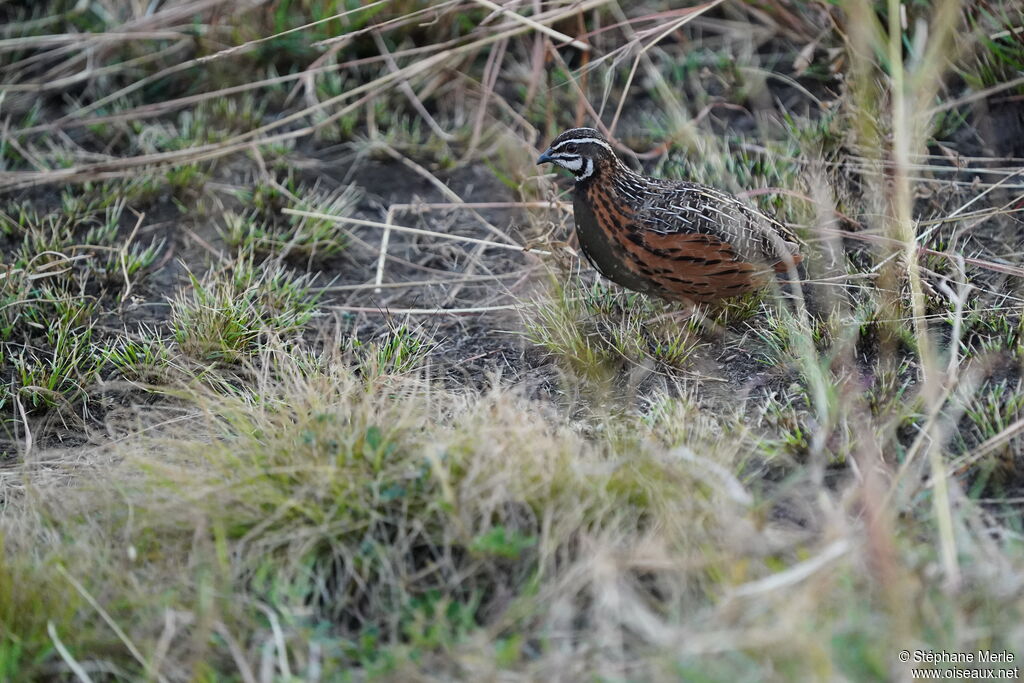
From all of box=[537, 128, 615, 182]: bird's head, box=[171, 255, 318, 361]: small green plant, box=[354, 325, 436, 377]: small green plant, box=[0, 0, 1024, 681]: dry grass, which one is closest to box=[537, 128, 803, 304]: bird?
box=[537, 128, 615, 182]: bird's head

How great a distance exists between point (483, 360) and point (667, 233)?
3.20 feet

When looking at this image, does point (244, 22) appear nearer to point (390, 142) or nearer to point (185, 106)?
point (185, 106)

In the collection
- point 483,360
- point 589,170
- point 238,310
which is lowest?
point 483,360

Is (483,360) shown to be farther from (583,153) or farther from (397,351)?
(583,153)

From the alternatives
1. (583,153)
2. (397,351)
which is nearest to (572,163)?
(583,153)

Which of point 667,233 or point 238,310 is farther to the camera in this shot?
point 238,310

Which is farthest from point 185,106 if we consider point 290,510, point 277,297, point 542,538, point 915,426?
point 915,426

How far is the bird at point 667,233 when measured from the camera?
167 inches

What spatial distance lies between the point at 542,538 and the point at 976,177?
115 inches

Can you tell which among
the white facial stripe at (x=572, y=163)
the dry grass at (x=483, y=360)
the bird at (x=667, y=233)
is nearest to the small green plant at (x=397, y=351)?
the dry grass at (x=483, y=360)

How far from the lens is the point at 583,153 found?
14.6 feet

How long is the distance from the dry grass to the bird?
8.5 inches

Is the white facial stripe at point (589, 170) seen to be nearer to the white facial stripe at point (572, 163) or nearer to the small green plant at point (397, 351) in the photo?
the white facial stripe at point (572, 163)

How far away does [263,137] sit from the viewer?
5840 millimetres
